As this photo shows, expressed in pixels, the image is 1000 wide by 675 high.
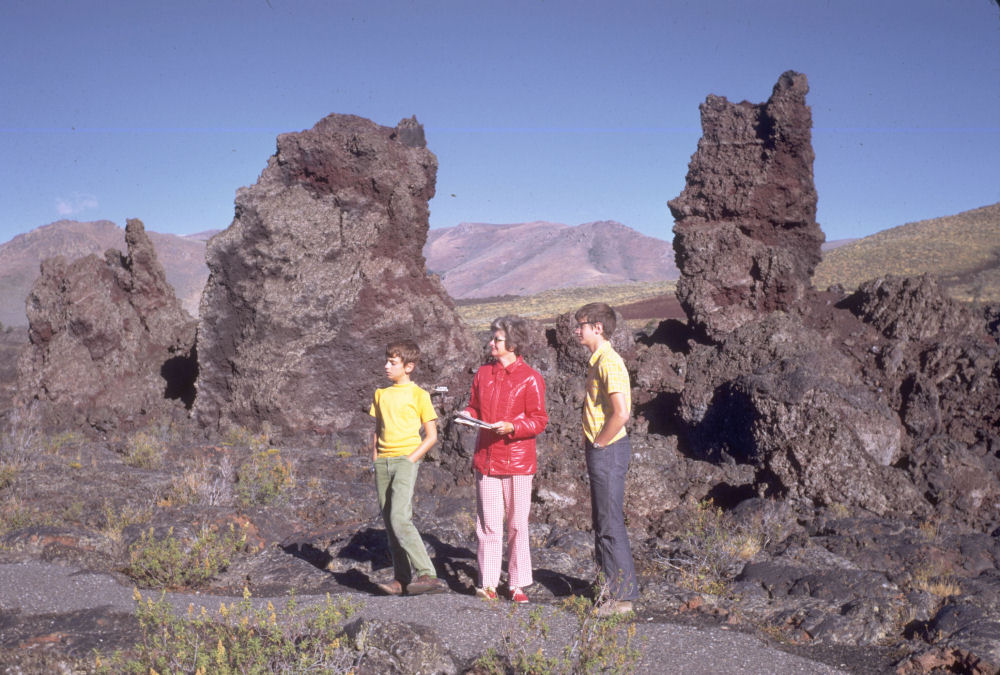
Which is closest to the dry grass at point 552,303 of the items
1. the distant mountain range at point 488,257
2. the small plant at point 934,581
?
the small plant at point 934,581

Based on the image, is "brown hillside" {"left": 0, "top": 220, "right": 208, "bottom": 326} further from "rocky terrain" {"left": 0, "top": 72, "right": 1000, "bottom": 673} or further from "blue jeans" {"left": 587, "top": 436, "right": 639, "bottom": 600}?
"blue jeans" {"left": 587, "top": 436, "right": 639, "bottom": 600}

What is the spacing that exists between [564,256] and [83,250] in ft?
291

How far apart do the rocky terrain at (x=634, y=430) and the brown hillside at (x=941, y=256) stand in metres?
33.1

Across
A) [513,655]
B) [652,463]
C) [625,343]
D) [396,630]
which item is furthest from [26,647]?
[625,343]

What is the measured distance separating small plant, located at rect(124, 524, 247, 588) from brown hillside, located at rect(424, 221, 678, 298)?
127 m

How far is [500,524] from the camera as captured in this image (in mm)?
4234

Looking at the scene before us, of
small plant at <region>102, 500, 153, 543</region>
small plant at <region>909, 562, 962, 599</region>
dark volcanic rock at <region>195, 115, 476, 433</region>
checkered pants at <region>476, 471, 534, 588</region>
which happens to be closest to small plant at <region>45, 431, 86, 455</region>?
dark volcanic rock at <region>195, 115, 476, 433</region>

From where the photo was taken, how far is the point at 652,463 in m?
7.18

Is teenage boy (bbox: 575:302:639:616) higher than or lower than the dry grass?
lower

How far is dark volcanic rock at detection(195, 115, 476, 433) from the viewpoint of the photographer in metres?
9.34

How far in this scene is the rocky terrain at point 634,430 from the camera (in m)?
4.82

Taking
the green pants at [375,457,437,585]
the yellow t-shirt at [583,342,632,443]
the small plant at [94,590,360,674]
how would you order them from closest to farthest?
the small plant at [94,590,360,674] < the yellow t-shirt at [583,342,632,443] < the green pants at [375,457,437,585]

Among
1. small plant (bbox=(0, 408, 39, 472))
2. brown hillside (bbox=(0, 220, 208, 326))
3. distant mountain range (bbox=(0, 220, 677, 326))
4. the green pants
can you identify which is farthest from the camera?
distant mountain range (bbox=(0, 220, 677, 326))

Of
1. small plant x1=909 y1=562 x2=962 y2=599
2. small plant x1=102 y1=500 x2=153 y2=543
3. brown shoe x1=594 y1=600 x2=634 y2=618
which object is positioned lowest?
small plant x1=909 y1=562 x2=962 y2=599
